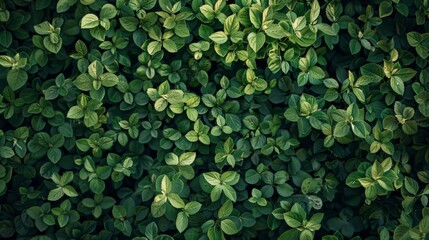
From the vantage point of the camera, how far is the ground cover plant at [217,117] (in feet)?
7.98

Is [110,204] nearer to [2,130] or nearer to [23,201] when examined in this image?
[23,201]

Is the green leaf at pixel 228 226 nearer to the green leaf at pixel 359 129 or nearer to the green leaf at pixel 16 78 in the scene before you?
the green leaf at pixel 359 129

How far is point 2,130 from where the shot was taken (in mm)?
2590

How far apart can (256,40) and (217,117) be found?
32 centimetres

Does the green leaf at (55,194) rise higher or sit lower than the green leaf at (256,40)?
lower

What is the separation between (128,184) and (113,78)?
457 mm

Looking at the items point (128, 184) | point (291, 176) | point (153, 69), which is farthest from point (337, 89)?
point (128, 184)

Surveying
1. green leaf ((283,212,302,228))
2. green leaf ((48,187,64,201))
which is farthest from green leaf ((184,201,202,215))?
green leaf ((48,187,64,201))

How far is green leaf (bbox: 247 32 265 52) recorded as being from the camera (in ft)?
7.79

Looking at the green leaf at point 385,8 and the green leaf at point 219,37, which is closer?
the green leaf at point 219,37

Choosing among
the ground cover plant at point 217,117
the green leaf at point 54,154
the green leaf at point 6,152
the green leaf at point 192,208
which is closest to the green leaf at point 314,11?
the ground cover plant at point 217,117

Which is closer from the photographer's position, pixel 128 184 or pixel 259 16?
pixel 259 16

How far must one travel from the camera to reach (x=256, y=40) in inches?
93.7

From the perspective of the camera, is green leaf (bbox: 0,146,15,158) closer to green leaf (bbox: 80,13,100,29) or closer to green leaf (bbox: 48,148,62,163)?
green leaf (bbox: 48,148,62,163)
